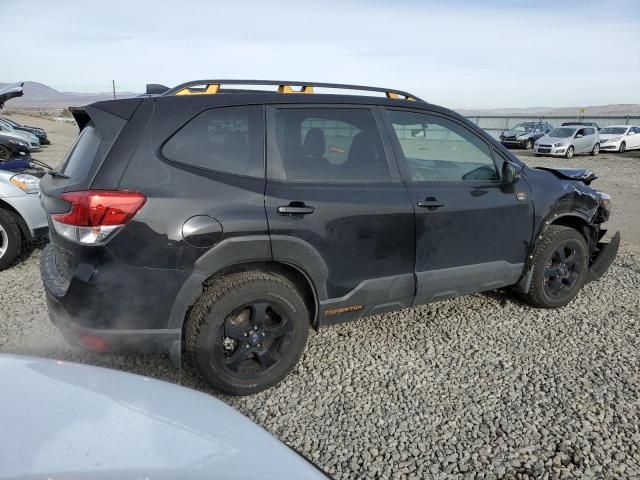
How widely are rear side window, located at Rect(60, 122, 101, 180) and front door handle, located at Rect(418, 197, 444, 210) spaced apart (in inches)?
78.4

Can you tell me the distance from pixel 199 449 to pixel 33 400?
0.56 m

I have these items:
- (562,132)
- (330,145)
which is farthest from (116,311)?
(562,132)

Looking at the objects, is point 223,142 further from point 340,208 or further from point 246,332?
point 246,332

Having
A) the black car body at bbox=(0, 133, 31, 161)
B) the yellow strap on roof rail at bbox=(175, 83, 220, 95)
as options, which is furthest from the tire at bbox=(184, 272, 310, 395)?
the black car body at bbox=(0, 133, 31, 161)

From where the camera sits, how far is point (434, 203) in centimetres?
326

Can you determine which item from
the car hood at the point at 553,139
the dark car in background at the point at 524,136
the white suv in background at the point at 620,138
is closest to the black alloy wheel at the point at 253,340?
the car hood at the point at 553,139

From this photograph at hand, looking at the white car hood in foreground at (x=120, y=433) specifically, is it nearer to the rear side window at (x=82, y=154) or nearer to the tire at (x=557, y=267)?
the rear side window at (x=82, y=154)

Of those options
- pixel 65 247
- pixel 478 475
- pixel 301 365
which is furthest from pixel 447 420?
pixel 65 247

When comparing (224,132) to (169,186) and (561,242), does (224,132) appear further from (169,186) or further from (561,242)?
(561,242)

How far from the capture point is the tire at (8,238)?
16.8 feet

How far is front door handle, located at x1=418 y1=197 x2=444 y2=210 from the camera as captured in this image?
322 centimetres

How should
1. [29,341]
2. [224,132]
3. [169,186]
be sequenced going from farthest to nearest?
[29,341]
[224,132]
[169,186]

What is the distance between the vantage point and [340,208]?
9.67 feet

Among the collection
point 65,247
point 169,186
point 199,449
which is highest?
point 169,186
